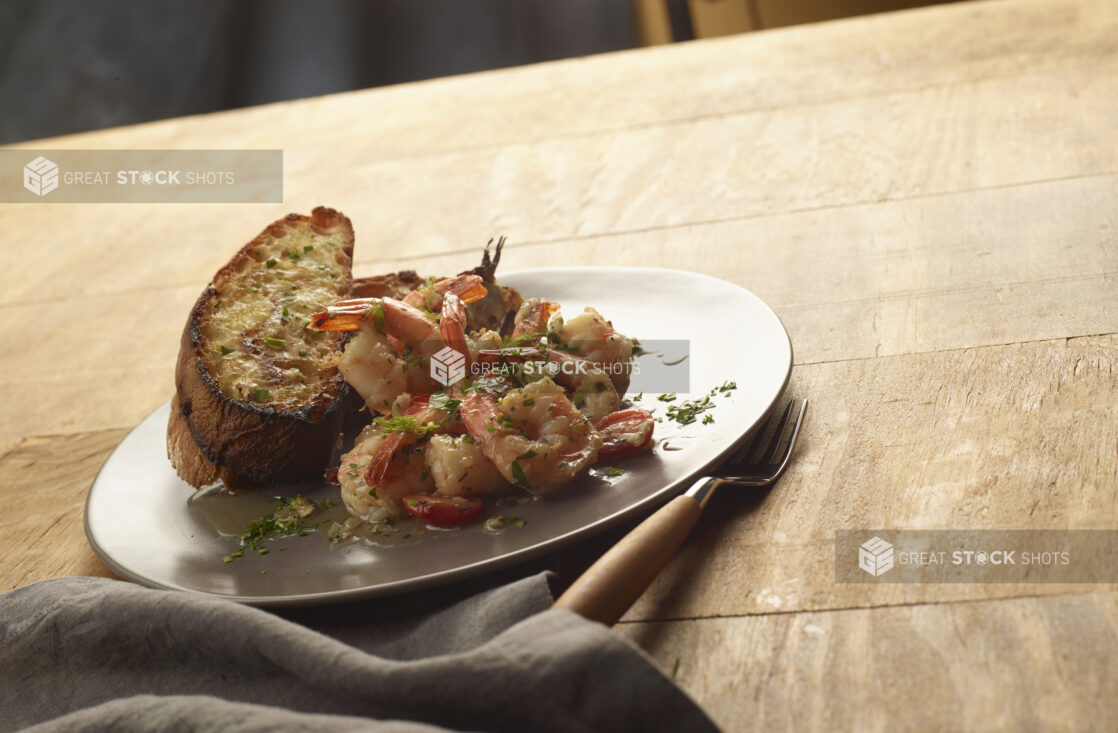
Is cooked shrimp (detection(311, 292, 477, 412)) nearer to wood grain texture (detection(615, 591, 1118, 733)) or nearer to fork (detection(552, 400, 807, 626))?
fork (detection(552, 400, 807, 626))

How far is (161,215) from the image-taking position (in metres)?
3.29

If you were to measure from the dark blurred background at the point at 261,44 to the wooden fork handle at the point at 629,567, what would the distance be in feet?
17.0

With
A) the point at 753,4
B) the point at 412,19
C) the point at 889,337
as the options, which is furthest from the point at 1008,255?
the point at 412,19

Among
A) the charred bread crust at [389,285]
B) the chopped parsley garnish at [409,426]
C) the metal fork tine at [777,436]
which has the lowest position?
the metal fork tine at [777,436]

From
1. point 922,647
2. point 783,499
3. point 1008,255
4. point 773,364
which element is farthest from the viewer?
Result: point 1008,255

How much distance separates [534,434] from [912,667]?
1.72ft

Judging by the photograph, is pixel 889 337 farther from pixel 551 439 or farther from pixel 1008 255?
pixel 551 439

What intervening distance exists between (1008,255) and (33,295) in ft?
8.00

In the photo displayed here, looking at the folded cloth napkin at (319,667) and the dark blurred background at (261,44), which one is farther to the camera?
the dark blurred background at (261,44)
